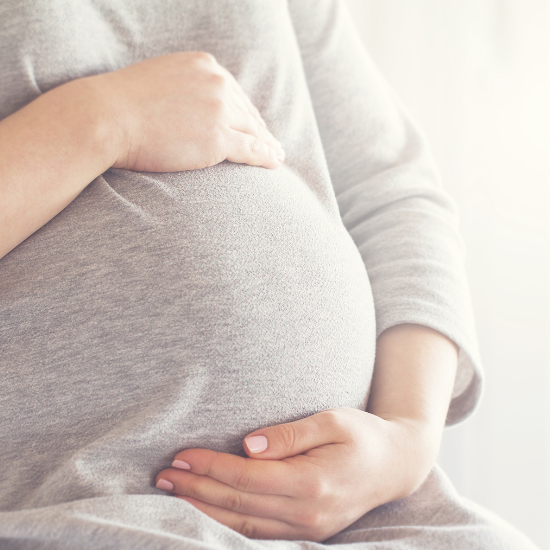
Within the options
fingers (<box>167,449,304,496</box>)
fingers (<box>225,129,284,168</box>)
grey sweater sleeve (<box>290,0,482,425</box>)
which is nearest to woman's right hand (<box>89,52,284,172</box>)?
fingers (<box>225,129,284,168</box>)

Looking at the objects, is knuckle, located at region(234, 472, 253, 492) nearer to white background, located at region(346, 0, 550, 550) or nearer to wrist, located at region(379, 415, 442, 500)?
wrist, located at region(379, 415, 442, 500)

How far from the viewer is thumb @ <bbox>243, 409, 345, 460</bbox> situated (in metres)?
0.52

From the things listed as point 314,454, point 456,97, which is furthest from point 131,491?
point 456,97

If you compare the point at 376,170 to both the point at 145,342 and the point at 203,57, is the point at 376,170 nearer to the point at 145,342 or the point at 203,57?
the point at 203,57

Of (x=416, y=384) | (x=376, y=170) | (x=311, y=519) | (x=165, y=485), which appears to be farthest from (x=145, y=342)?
(x=376, y=170)

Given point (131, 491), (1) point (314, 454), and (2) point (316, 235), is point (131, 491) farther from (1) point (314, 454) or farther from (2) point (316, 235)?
(2) point (316, 235)

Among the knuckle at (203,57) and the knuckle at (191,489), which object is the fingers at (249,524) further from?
the knuckle at (203,57)

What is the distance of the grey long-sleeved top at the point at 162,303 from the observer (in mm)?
510

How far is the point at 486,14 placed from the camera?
1.30 m

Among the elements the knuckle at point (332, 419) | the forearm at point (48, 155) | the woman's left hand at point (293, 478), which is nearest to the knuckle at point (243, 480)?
the woman's left hand at point (293, 478)

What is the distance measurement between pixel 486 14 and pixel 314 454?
1295 mm

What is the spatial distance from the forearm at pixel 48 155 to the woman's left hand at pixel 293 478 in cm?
32

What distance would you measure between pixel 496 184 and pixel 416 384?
0.86 meters

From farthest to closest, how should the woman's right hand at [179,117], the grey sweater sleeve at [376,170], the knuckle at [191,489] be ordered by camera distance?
the grey sweater sleeve at [376,170]
the woman's right hand at [179,117]
the knuckle at [191,489]
